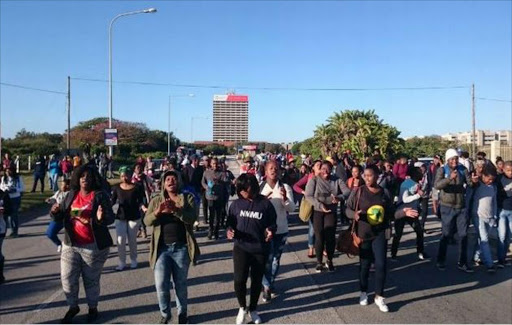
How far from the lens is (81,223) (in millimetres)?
5422

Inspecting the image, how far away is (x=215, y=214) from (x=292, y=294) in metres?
4.39

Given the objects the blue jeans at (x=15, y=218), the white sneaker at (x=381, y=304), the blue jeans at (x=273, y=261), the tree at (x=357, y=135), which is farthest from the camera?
the tree at (x=357, y=135)

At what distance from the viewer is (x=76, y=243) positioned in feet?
17.7

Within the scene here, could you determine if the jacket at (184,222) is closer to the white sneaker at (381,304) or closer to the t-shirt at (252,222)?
the t-shirt at (252,222)

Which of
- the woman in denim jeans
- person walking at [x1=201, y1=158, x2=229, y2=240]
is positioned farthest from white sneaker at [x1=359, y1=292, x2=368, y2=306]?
person walking at [x1=201, y1=158, x2=229, y2=240]

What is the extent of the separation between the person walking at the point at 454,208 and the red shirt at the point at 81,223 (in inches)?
222

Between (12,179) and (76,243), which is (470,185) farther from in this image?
(12,179)

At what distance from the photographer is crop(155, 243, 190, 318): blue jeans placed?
5.19 m

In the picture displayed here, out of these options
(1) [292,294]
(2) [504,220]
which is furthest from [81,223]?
(2) [504,220]

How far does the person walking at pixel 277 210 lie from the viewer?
20.9 ft

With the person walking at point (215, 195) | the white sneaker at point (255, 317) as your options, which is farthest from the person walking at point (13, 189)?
the white sneaker at point (255, 317)

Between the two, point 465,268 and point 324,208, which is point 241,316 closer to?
point 324,208

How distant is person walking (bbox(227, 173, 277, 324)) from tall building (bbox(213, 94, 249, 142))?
80.2 metres

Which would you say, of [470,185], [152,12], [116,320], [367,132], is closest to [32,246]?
[116,320]
